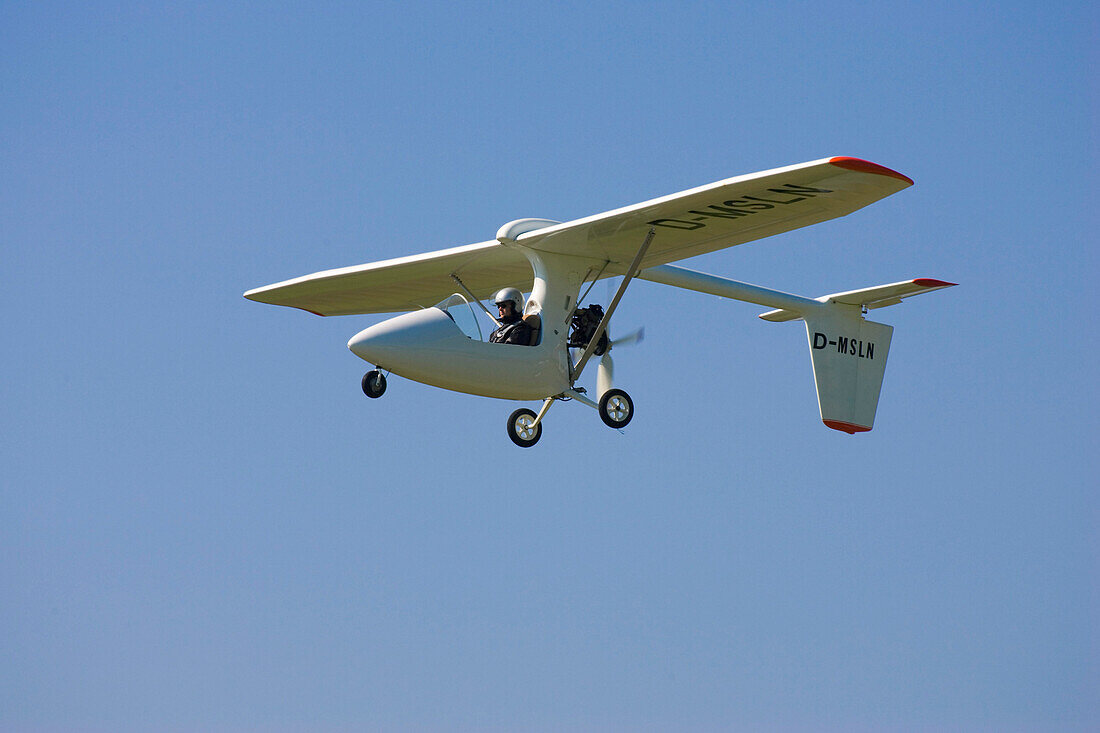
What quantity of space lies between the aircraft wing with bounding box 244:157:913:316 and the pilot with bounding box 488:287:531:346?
26.3 inches

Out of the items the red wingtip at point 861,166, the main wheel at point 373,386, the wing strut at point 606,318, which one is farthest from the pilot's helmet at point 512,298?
the red wingtip at point 861,166

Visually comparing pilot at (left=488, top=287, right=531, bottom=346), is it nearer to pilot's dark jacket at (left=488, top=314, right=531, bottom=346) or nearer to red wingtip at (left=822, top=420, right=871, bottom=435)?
pilot's dark jacket at (left=488, top=314, right=531, bottom=346)

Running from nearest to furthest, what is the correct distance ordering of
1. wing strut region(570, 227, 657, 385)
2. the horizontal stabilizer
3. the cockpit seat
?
the cockpit seat, wing strut region(570, 227, 657, 385), the horizontal stabilizer

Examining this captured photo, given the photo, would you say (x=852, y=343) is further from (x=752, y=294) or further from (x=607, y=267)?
(x=607, y=267)

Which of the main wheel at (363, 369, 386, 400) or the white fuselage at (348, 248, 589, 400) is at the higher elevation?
the white fuselage at (348, 248, 589, 400)

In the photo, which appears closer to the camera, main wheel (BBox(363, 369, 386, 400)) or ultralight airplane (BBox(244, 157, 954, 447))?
ultralight airplane (BBox(244, 157, 954, 447))

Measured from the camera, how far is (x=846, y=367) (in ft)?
70.5

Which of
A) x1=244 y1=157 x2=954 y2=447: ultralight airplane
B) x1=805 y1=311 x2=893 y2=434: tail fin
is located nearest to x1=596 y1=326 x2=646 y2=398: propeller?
x1=244 y1=157 x2=954 y2=447: ultralight airplane

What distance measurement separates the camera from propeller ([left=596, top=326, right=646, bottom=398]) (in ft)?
56.8

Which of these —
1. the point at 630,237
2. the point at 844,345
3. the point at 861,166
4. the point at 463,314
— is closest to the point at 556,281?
the point at 630,237

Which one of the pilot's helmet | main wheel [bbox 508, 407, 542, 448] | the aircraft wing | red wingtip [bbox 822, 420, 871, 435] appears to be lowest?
main wheel [bbox 508, 407, 542, 448]

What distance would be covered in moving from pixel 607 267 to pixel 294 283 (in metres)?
4.67

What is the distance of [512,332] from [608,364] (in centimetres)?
151

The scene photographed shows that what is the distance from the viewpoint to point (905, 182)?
1534 centimetres
